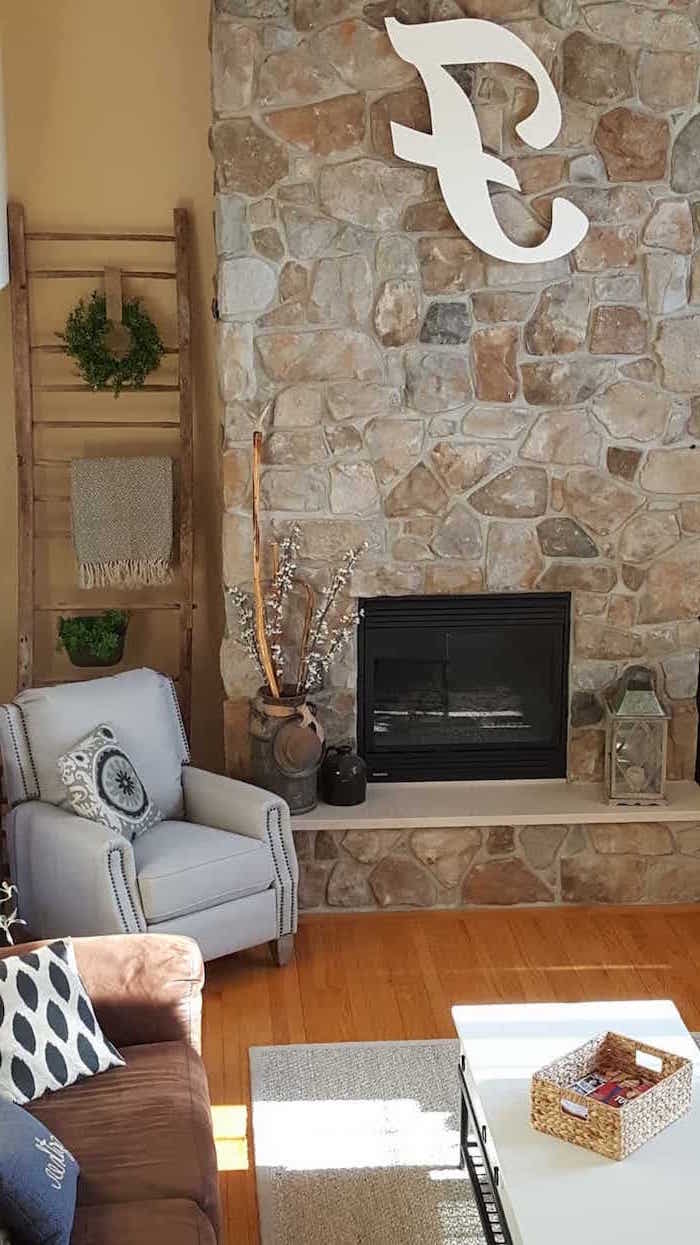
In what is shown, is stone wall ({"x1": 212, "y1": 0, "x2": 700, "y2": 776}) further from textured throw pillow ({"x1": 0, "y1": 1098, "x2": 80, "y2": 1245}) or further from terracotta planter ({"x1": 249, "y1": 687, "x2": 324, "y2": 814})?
textured throw pillow ({"x1": 0, "y1": 1098, "x2": 80, "y2": 1245})

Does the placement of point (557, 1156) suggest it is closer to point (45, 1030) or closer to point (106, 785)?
point (45, 1030)

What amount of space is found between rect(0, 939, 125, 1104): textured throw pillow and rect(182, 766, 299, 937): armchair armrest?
4.09ft

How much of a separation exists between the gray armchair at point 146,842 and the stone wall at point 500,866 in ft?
1.43

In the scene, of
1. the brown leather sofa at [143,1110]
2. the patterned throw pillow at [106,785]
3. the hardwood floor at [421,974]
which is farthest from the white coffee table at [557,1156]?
the patterned throw pillow at [106,785]

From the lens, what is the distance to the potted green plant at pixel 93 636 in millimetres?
5102

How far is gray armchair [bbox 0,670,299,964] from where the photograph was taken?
13.5 feet

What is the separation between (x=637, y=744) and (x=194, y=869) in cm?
159

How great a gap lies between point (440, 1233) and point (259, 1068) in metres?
0.86

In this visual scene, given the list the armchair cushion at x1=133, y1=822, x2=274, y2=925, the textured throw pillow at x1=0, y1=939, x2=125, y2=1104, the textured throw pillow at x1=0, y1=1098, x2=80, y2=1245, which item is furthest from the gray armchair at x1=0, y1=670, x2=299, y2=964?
the textured throw pillow at x1=0, y1=1098, x2=80, y2=1245

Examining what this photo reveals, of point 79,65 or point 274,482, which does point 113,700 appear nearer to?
point 274,482

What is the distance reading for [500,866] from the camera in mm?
4953

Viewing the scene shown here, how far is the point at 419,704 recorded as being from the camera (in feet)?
16.8

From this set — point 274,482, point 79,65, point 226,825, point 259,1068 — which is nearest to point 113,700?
point 226,825

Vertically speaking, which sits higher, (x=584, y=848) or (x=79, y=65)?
(x=79, y=65)
